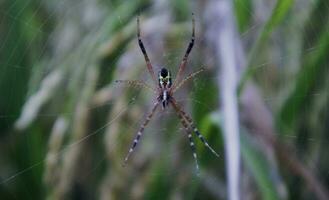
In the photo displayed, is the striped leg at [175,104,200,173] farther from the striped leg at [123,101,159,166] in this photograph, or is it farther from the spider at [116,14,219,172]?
the striped leg at [123,101,159,166]

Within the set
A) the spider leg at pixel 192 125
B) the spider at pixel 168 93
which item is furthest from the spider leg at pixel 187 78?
the spider leg at pixel 192 125

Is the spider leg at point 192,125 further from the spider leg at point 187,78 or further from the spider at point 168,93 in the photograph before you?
the spider leg at point 187,78

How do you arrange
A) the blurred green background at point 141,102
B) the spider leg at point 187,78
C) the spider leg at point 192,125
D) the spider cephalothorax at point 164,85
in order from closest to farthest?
the blurred green background at point 141,102 < the spider leg at point 192,125 < the spider leg at point 187,78 < the spider cephalothorax at point 164,85

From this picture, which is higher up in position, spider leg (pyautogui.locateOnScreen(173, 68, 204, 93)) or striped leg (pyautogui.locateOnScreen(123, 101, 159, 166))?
spider leg (pyautogui.locateOnScreen(173, 68, 204, 93))

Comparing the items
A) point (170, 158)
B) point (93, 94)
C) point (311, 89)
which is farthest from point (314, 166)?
point (93, 94)

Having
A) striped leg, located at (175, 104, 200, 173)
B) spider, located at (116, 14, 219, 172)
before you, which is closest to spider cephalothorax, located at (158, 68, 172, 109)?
spider, located at (116, 14, 219, 172)

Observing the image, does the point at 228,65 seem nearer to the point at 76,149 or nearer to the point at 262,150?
the point at 262,150

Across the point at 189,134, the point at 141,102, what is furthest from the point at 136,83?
the point at 189,134
